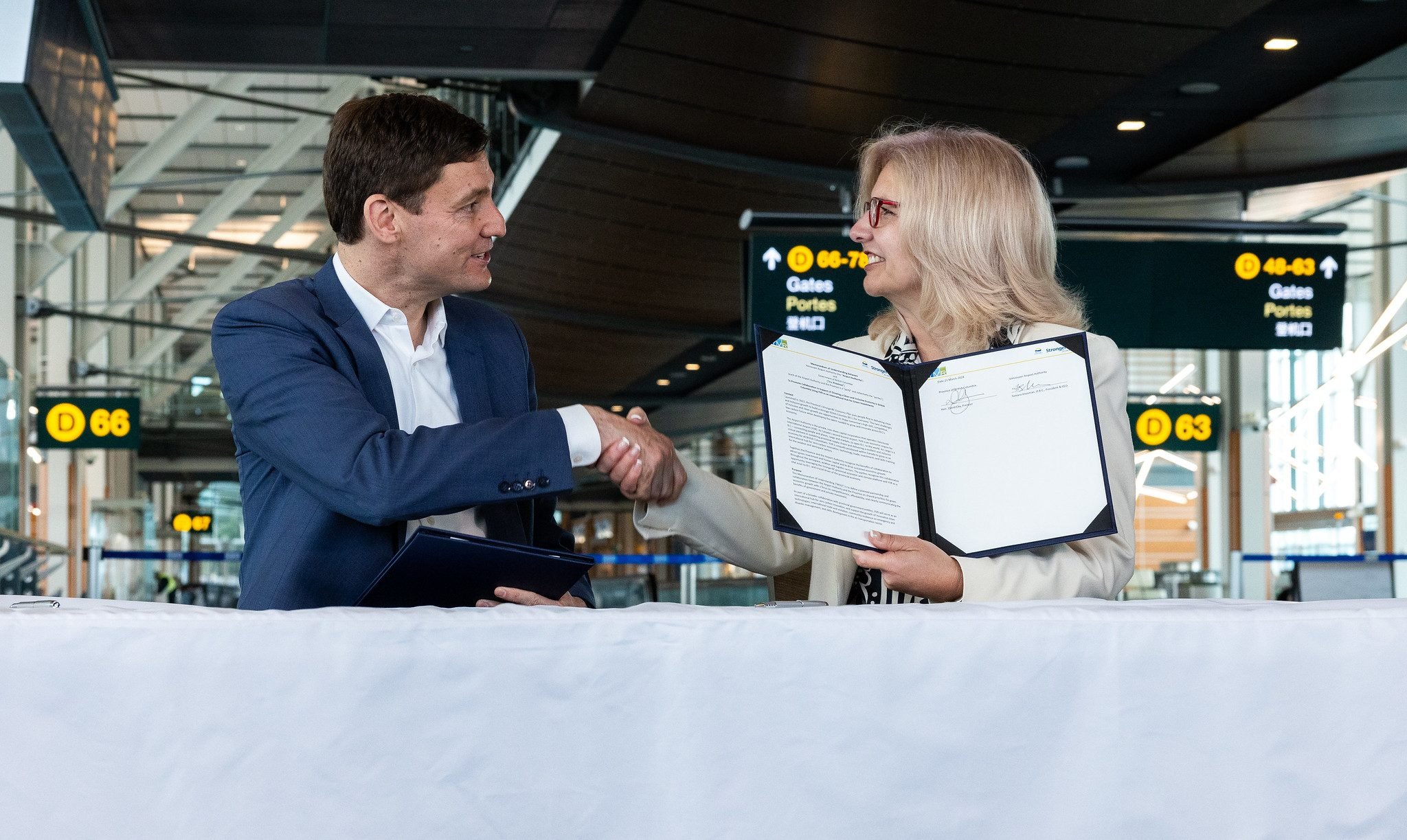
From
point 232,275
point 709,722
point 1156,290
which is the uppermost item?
point 232,275

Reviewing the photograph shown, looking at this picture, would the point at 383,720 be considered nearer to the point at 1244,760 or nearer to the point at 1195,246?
the point at 1244,760

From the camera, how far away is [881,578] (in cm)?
190

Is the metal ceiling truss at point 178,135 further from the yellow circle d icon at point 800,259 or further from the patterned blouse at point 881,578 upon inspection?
the patterned blouse at point 881,578

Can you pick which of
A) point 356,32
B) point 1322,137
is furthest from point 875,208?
point 1322,137

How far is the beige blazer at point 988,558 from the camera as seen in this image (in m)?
1.65

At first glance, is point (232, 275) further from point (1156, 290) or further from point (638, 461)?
point (638, 461)

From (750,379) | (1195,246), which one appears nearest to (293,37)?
(1195,246)

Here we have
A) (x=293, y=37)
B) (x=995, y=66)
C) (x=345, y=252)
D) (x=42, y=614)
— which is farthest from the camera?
(x=995, y=66)

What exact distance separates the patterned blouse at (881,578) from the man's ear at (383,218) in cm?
80

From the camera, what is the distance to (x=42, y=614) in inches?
38.9

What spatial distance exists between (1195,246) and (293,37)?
5.56 meters

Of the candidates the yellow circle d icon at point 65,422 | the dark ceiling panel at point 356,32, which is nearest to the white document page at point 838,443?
the dark ceiling panel at point 356,32

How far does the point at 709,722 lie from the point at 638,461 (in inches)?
31.4
